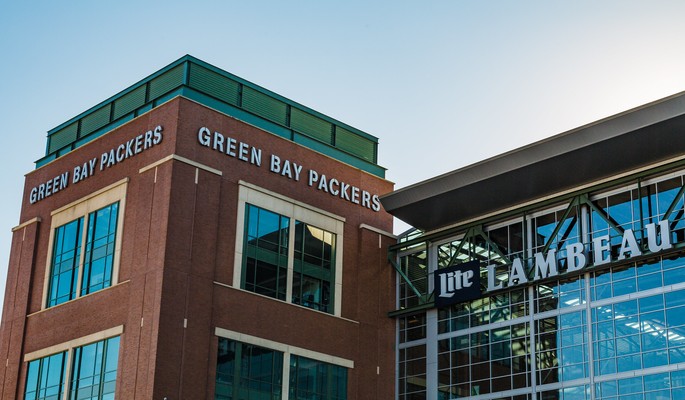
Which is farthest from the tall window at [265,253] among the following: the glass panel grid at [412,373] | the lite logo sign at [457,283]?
the glass panel grid at [412,373]

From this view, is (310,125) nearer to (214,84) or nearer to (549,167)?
(214,84)

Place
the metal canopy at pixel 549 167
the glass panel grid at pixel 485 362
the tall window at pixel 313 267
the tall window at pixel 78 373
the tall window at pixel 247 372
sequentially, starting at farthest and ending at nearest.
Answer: the tall window at pixel 313 267, the glass panel grid at pixel 485 362, the tall window at pixel 247 372, the tall window at pixel 78 373, the metal canopy at pixel 549 167

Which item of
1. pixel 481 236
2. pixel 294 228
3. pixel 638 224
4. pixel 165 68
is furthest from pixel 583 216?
pixel 165 68

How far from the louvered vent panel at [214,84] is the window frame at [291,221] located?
417 cm

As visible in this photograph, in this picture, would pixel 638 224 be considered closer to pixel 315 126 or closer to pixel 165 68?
pixel 315 126

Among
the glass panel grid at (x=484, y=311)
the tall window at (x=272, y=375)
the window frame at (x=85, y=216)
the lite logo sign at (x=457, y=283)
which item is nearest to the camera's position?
the tall window at (x=272, y=375)

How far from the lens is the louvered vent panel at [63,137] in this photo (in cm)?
5258

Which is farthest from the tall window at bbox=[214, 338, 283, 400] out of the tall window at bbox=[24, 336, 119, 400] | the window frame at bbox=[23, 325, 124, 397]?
the tall window at bbox=[24, 336, 119, 400]

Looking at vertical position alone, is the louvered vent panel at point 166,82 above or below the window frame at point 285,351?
above

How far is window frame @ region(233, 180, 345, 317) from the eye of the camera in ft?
154

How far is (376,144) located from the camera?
55562 mm

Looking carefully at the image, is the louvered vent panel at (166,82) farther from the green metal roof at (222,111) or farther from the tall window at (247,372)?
the tall window at (247,372)

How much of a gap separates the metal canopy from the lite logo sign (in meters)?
2.79

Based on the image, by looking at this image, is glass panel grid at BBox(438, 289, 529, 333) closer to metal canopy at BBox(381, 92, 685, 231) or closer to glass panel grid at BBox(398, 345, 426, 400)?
glass panel grid at BBox(398, 345, 426, 400)
